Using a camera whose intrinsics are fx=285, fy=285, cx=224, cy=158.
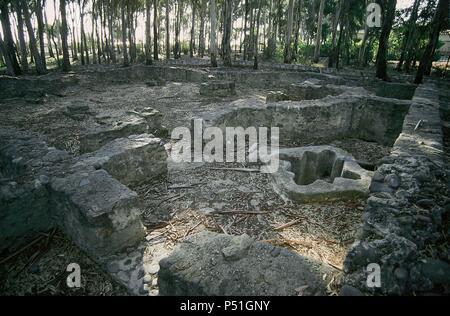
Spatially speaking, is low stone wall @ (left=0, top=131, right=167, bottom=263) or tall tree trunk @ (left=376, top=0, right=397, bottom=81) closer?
low stone wall @ (left=0, top=131, right=167, bottom=263)

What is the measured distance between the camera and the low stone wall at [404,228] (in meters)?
2.41

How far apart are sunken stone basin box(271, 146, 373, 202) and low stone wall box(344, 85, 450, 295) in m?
0.69

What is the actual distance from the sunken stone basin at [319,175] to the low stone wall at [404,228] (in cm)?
69

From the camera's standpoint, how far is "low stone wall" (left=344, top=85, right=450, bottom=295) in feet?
7.91

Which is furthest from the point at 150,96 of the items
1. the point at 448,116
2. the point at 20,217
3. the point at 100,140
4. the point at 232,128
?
the point at 448,116

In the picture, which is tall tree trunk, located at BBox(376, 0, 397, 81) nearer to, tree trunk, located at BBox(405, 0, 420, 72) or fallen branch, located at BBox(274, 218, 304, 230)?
tree trunk, located at BBox(405, 0, 420, 72)

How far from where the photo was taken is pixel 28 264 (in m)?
3.38

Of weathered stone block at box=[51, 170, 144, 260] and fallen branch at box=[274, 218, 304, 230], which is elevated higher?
weathered stone block at box=[51, 170, 144, 260]

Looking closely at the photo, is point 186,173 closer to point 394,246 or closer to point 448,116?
point 394,246

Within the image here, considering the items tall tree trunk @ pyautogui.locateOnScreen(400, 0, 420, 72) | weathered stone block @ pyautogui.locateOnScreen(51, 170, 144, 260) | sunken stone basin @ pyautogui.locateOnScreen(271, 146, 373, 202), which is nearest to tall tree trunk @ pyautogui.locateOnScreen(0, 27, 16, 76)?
weathered stone block @ pyautogui.locateOnScreen(51, 170, 144, 260)

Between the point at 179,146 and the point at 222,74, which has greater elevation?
the point at 222,74

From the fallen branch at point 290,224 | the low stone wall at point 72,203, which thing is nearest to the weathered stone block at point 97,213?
the low stone wall at point 72,203

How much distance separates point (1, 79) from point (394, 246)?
47.0 ft

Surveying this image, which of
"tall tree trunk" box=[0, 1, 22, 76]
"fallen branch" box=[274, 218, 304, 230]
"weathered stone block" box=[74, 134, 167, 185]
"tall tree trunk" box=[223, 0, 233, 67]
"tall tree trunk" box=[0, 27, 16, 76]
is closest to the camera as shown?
"fallen branch" box=[274, 218, 304, 230]
